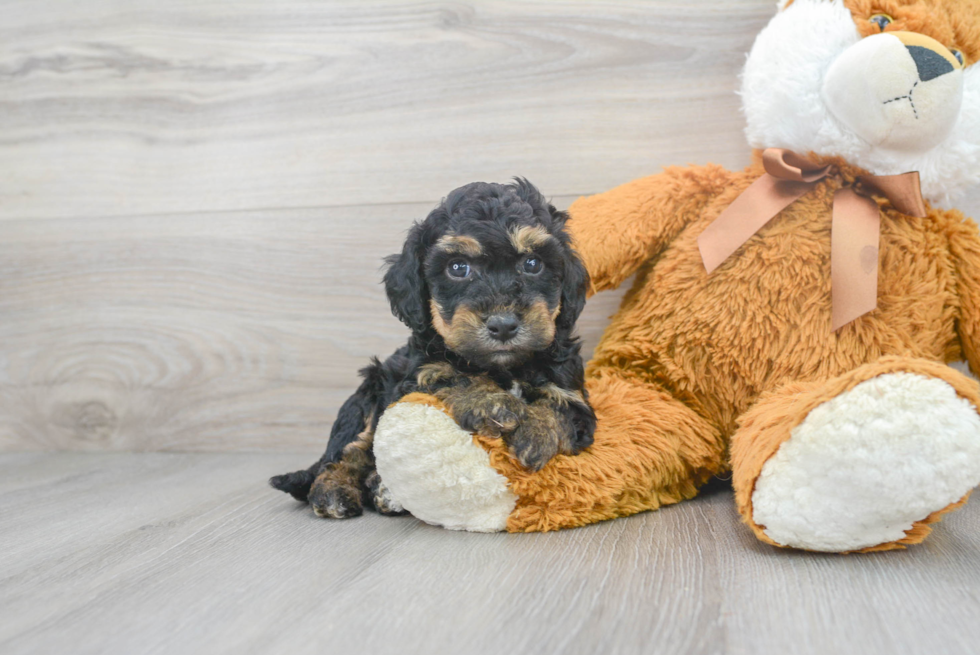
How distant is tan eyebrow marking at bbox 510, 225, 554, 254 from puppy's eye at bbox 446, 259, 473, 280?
0.37 ft

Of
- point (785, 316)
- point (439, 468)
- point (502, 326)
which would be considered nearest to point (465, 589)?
point (439, 468)

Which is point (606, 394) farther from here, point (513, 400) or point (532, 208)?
point (532, 208)

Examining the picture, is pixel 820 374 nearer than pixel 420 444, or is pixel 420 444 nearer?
pixel 420 444

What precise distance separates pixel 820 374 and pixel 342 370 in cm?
143

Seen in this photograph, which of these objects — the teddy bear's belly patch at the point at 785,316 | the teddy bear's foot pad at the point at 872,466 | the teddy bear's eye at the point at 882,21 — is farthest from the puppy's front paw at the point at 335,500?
the teddy bear's eye at the point at 882,21

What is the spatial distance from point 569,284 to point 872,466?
0.69 metres

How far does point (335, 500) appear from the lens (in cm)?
166

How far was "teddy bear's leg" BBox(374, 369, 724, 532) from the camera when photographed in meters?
1.40

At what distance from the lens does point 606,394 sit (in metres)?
1.72

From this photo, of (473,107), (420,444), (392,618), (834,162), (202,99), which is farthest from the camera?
(202,99)

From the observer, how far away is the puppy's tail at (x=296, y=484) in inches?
69.7

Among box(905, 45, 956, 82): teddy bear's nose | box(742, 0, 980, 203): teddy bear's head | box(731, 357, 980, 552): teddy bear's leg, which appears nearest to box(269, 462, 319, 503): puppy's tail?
box(731, 357, 980, 552): teddy bear's leg

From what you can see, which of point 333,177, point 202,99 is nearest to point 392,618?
point 333,177

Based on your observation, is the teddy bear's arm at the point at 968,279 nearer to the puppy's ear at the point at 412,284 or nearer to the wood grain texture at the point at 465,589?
the wood grain texture at the point at 465,589
